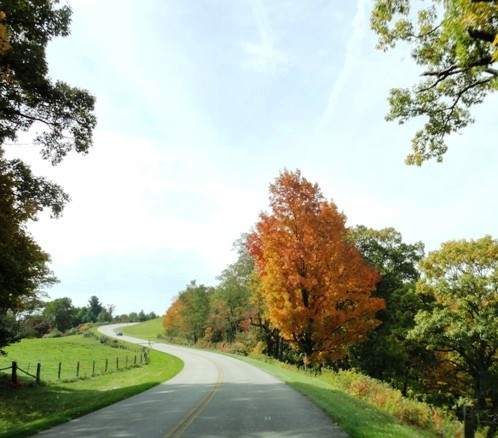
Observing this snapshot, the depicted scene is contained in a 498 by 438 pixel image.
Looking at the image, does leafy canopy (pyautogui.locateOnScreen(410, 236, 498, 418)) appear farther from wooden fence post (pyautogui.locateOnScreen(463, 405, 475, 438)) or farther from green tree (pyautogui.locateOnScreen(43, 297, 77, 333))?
green tree (pyautogui.locateOnScreen(43, 297, 77, 333))

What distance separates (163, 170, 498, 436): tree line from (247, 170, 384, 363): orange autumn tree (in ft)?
0.20

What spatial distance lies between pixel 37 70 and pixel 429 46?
11669 millimetres

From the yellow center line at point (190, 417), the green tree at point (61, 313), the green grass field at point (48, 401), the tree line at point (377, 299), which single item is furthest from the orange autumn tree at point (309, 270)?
the green tree at point (61, 313)

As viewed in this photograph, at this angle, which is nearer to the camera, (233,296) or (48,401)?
(48,401)

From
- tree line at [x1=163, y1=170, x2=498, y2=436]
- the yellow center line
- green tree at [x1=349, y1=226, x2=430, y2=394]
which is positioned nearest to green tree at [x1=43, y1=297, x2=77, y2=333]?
tree line at [x1=163, y1=170, x2=498, y2=436]

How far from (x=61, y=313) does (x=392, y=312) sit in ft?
473

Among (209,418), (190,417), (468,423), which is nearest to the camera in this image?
(468,423)

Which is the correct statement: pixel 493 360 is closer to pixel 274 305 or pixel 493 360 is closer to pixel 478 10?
pixel 274 305

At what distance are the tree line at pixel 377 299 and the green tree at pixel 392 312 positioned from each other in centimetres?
9

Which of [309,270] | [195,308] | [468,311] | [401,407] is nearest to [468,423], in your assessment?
[401,407]

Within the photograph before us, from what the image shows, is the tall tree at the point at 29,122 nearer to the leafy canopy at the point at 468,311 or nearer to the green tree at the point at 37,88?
the green tree at the point at 37,88

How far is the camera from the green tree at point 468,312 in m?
30.3

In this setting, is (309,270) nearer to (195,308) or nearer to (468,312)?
(468,312)

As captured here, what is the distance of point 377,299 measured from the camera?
2806cm
